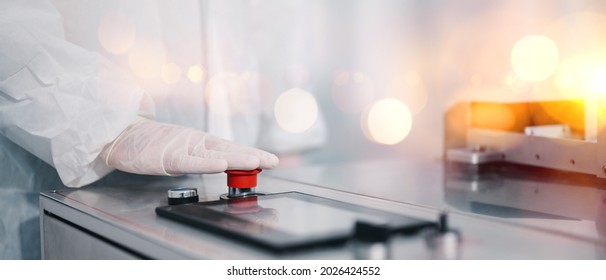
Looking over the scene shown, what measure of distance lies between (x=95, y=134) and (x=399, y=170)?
58 cm

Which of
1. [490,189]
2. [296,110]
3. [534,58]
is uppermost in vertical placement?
[534,58]

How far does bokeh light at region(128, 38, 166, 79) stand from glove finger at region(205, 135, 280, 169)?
0.90ft

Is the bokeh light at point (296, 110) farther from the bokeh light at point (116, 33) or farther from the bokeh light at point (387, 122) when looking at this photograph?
the bokeh light at point (116, 33)

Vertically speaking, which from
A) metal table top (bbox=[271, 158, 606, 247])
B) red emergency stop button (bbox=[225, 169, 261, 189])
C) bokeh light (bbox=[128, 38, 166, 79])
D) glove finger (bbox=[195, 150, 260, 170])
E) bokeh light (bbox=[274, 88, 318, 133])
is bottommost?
metal table top (bbox=[271, 158, 606, 247])

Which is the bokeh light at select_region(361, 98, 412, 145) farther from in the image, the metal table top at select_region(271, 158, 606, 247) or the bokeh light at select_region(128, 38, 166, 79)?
the bokeh light at select_region(128, 38, 166, 79)

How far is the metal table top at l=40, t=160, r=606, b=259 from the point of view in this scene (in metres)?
0.48

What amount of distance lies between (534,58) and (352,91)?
0.43 meters

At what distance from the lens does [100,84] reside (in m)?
0.87

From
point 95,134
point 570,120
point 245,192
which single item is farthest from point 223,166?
point 570,120

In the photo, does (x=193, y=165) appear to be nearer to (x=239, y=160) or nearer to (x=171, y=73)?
(x=239, y=160)

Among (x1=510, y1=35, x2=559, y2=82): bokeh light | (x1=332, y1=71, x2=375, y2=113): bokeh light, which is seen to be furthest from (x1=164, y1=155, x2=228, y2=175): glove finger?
(x1=510, y1=35, x2=559, y2=82): bokeh light

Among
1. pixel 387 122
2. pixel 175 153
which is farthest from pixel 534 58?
pixel 175 153

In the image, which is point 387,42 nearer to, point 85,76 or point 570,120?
point 570,120

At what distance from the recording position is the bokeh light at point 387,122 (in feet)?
4.72
